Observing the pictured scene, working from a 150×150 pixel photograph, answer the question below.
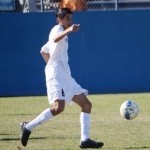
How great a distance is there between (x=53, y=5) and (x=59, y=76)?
11169 millimetres

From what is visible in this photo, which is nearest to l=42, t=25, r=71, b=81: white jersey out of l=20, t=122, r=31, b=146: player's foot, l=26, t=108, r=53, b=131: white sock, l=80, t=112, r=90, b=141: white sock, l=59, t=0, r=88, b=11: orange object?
l=26, t=108, r=53, b=131: white sock

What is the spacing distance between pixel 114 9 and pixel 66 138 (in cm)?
1038

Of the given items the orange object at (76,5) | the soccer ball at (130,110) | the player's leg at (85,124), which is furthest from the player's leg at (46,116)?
the orange object at (76,5)

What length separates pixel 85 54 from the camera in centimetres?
1922

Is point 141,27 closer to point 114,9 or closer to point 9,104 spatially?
point 114,9

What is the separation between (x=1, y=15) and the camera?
19.1 m

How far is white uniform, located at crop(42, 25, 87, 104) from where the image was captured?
8938 mm

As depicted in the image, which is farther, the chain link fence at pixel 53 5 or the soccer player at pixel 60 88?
the chain link fence at pixel 53 5

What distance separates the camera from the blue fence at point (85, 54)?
19109mm

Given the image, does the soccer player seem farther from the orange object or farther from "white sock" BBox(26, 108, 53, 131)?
the orange object

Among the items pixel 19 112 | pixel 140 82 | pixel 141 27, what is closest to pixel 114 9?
pixel 141 27

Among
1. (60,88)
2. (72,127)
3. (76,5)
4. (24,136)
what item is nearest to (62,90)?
(60,88)

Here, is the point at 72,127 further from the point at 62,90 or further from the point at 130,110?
the point at 62,90

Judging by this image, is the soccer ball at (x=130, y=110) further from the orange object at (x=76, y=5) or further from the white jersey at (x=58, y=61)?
the orange object at (x=76, y=5)
